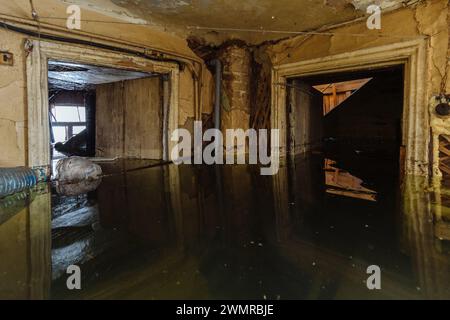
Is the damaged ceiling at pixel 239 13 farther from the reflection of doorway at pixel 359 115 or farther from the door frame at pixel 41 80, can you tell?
the reflection of doorway at pixel 359 115

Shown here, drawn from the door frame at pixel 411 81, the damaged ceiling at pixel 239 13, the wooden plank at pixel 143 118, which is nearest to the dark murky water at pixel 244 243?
the door frame at pixel 411 81

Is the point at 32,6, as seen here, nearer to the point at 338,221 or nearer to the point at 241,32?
the point at 241,32

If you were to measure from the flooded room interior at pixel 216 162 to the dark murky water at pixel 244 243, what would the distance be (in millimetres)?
11

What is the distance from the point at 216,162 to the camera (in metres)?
5.16

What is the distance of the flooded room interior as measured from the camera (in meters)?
1.30

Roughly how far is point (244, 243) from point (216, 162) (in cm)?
357

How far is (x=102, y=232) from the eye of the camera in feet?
6.00

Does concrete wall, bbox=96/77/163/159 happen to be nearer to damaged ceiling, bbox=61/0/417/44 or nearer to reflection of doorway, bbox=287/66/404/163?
damaged ceiling, bbox=61/0/417/44

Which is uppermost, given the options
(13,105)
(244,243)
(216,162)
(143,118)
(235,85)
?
(235,85)

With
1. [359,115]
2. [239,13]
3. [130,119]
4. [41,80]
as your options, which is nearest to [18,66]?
[41,80]

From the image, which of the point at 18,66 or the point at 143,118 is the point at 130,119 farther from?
the point at 18,66

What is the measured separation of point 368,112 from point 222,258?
10223mm

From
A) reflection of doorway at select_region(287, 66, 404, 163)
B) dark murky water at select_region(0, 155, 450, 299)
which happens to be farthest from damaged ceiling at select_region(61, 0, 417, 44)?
reflection of doorway at select_region(287, 66, 404, 163)

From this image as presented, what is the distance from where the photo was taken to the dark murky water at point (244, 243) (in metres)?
1.17
